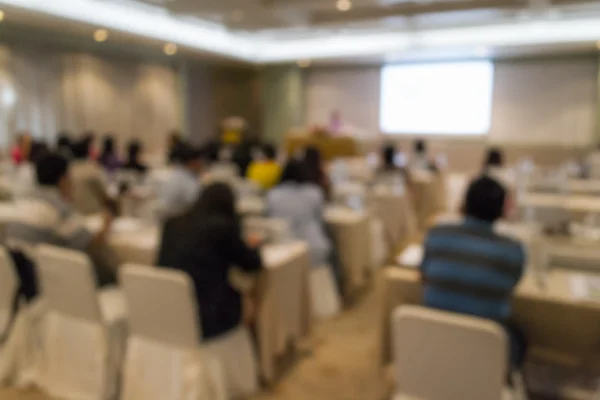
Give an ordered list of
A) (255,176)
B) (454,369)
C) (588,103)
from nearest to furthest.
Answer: (454,369)
(255,176)
(588,103)

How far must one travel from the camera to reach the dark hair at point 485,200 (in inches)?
80.4

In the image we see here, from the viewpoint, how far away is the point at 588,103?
11.0 metres

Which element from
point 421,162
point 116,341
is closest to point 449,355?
point 116,341

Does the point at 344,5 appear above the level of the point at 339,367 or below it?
above

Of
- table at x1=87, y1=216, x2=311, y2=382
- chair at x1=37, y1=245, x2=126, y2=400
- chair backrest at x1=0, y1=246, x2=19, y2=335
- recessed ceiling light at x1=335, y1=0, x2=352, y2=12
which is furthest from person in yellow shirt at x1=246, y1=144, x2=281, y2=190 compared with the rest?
recessed ceiling light at x1=335, y1=0, x2=352, y2=12

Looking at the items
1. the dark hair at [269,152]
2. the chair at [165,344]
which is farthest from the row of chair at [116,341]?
the dark hair at [269,152]

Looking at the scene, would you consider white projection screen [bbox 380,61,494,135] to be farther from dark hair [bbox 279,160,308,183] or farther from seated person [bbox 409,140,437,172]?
dark hair [bbox 279,160,308,183]

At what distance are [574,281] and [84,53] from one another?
399 inches

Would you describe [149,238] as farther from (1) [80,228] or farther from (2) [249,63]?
(2) [249,63]

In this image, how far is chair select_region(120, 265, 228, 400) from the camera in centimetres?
231

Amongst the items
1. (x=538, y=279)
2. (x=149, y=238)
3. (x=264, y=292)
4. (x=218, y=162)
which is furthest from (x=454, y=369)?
(x=218, y=162)

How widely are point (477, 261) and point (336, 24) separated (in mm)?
8290

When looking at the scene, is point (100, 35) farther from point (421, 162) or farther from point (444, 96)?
point (444, 96)

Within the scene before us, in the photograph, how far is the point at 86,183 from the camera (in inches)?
200
